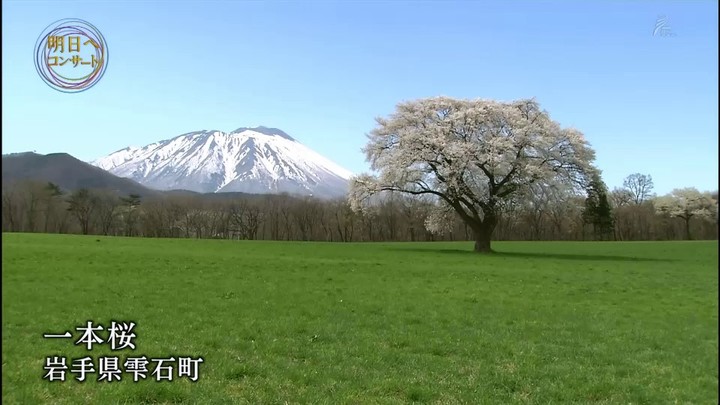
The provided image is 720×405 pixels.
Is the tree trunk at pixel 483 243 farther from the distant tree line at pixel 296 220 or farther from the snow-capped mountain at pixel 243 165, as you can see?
the snow-capped mountain at pixel 243 165

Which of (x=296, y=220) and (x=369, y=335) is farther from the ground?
(x=296, y=220)

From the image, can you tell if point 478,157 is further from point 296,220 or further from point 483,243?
point 296,220

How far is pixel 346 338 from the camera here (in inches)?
464

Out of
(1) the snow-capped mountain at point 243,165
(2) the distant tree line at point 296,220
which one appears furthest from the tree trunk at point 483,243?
(1) the snow-capped mountain at point 243,165

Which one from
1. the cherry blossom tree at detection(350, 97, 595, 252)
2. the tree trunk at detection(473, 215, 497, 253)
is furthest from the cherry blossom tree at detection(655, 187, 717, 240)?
the tree trunk at detection(473, 215, 497, 253)

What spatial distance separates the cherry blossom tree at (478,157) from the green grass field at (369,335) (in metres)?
19.9

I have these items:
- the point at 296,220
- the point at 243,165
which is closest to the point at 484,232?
the point at 296,220

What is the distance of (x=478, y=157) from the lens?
143 feet

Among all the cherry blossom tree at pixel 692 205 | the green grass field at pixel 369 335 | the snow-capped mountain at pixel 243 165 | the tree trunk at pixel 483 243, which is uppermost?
the snow-capped mountain at pixel 243 165

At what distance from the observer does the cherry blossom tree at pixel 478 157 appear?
4412 centimetres

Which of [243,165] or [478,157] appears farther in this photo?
[243,165]

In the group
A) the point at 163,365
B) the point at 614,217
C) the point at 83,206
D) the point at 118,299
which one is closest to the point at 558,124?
the point at 118,299

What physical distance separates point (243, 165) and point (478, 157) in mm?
154168

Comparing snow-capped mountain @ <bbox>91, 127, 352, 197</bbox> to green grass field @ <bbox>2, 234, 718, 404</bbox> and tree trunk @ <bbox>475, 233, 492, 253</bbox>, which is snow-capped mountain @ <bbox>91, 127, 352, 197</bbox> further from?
green grass field @ <bbox>2, 234, 718, 404</bbox>
